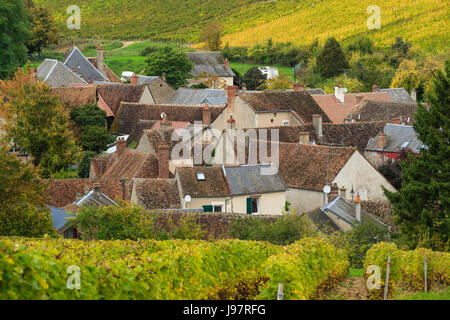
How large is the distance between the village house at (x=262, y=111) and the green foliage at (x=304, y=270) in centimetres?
3605

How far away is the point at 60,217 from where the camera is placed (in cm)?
2970

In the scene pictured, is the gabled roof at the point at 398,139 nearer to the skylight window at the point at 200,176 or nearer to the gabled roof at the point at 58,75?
the skylight window at the point at 200,176

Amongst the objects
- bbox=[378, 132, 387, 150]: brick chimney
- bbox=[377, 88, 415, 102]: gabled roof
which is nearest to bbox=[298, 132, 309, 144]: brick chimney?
bbox=[378, 132, 387, 150]: brick chimney

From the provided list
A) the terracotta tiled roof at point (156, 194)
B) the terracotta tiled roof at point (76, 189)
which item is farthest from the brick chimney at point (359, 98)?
the terracotta tiled roof at point (76, 189)

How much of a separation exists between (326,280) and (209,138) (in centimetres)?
2859

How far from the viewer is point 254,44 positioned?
394ft

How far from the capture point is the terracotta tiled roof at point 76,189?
Answer: 36219mm

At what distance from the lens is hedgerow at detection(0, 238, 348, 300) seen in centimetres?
1034

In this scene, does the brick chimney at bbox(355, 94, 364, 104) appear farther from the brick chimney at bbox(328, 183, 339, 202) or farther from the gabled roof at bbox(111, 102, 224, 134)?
the brick chimney at bbox(328, 183, 339, 202)

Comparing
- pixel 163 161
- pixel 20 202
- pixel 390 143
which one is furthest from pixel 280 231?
pixel 390 143

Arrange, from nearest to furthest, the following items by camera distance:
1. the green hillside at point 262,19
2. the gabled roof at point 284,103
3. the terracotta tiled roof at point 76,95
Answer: the gabled roof at point 284,103 → the terracotta tiled roof at point 76,95 → the green hillside at point 262,19

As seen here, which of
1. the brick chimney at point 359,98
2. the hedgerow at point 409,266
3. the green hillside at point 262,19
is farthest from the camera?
the green hillside at point 262,19

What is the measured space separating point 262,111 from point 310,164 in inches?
587
